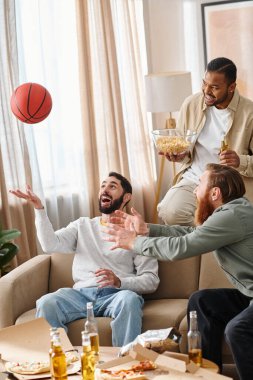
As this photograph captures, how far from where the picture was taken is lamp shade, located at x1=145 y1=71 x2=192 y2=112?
629 cm

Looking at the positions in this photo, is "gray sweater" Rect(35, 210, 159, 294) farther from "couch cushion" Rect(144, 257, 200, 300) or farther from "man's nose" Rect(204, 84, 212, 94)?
"man's nose" Rect(204, 84, 212, 94)

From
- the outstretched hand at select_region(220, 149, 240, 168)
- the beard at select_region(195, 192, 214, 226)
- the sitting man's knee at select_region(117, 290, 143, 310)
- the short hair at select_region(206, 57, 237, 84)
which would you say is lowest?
the sitting man's knee at select_region(117, 290, 143, 310)

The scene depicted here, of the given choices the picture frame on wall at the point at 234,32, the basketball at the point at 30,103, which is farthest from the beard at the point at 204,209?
the picture frame on wall at the point at 234,32

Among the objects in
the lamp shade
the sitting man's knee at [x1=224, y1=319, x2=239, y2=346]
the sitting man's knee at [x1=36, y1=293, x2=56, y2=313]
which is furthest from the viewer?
the lamp shade

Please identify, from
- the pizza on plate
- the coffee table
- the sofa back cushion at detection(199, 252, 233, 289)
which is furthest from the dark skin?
the pizza on plate

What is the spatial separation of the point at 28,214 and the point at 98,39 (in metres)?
1.47

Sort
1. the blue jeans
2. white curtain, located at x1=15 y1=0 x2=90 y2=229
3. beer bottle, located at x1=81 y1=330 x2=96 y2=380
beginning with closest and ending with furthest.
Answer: beer bottle, located at x1=81 y1=330 x2=96 y2=380 → the blue jeans → white curtain, located at x1=15 y1=0 x2=90 y2=229

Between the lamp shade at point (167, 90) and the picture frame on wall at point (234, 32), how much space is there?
54 centimetres

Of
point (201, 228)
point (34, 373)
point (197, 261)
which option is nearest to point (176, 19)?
point (197, 261)

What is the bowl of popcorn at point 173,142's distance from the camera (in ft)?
16.2

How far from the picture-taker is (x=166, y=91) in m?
6.30

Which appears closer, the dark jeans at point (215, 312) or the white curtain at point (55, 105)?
the dark jeans at point (215, 312)

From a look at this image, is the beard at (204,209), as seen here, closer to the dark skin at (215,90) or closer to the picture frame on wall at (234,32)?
the dark skin at (215,90)

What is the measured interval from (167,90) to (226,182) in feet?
8.11
